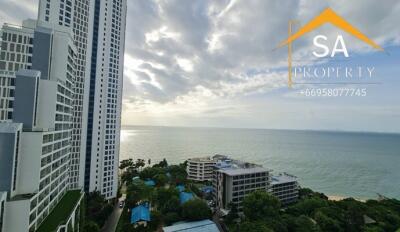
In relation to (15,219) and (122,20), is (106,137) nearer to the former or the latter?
(122,20)

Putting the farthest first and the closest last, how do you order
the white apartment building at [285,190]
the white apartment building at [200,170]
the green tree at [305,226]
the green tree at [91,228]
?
the white apartment building at [200,170]
the white apartment building at [285,190]
the green tree at [305,226]
the green tree at [91,228]

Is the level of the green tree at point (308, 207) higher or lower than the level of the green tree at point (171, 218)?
higher

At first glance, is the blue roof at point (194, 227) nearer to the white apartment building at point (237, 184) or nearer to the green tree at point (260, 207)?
the green tree at point (260, 207)

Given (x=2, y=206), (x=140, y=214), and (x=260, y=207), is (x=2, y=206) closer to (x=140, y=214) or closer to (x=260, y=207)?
(x=140, y=214)

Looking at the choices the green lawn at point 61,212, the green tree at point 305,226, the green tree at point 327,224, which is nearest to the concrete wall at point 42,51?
the green lawn at point 61,212

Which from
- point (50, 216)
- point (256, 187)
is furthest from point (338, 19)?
point (50, 216)

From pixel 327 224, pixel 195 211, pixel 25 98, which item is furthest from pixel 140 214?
pixel 327 224
